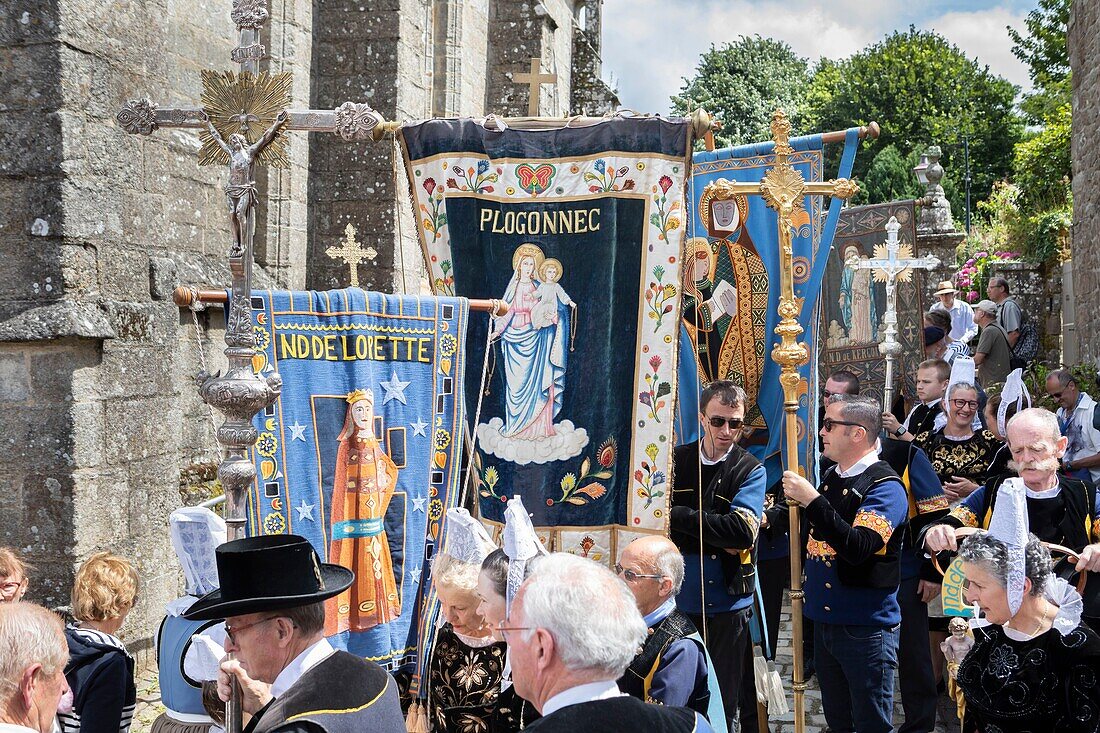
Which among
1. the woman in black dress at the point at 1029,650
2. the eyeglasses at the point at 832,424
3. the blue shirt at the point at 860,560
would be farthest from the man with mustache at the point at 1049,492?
the woman in black dress at the point at 1029,650

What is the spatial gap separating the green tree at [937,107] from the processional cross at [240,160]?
38.0 meters

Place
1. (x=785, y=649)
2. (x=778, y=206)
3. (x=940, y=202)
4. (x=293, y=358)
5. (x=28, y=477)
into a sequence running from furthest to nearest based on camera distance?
1. (x=940, y=202)
2. (x=785, y=649)
3. (x=28, y=477)
4. (x=778, y=206)
5. (x=293, y=358)

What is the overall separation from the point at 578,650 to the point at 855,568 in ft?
9.92

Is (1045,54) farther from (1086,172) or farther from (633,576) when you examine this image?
(633,576)

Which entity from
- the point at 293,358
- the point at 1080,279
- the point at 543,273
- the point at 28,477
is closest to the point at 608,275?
the point at 543,273

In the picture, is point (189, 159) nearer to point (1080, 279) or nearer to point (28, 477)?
point (28, 477)

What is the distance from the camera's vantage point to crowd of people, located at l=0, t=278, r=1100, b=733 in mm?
2850

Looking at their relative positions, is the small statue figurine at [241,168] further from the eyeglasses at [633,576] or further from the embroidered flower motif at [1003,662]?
the embroidered flower motif at [1003,662]

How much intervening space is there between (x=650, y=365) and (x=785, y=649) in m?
3.75

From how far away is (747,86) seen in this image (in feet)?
142

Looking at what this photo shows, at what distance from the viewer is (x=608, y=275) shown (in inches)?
202

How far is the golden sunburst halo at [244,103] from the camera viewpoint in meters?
4.02

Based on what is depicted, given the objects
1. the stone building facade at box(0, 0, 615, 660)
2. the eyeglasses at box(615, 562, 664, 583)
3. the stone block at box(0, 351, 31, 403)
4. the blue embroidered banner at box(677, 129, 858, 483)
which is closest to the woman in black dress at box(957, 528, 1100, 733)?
the eyeglasses at box(615, 562, 664, 583)

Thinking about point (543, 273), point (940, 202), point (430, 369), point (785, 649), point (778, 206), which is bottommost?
point (785, 649)
